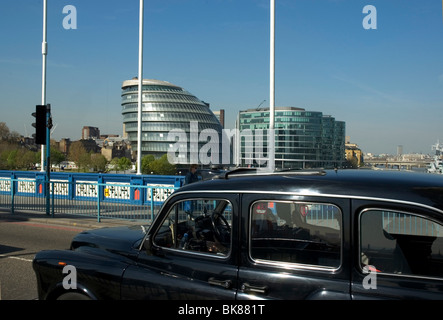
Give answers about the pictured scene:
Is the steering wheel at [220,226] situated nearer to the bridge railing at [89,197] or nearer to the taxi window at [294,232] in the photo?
the taxi window at [294,232]

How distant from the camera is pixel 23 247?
9.50 meters

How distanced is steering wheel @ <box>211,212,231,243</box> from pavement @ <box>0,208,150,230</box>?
9209mm

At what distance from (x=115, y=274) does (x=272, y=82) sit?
1348 cm

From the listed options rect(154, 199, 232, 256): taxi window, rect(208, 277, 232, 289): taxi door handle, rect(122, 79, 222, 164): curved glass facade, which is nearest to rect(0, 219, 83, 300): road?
rect(154, 199, 232, 256): taxi window

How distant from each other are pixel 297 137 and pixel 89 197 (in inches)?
687

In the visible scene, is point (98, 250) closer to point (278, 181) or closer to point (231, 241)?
point (231, 241)

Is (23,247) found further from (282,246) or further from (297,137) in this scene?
(297,137)

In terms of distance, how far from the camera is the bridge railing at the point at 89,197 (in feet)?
41.5

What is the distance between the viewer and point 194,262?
2949 mm

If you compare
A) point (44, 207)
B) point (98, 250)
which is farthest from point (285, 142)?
point (98, 250)

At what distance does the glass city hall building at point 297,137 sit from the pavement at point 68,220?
37.4 feet
